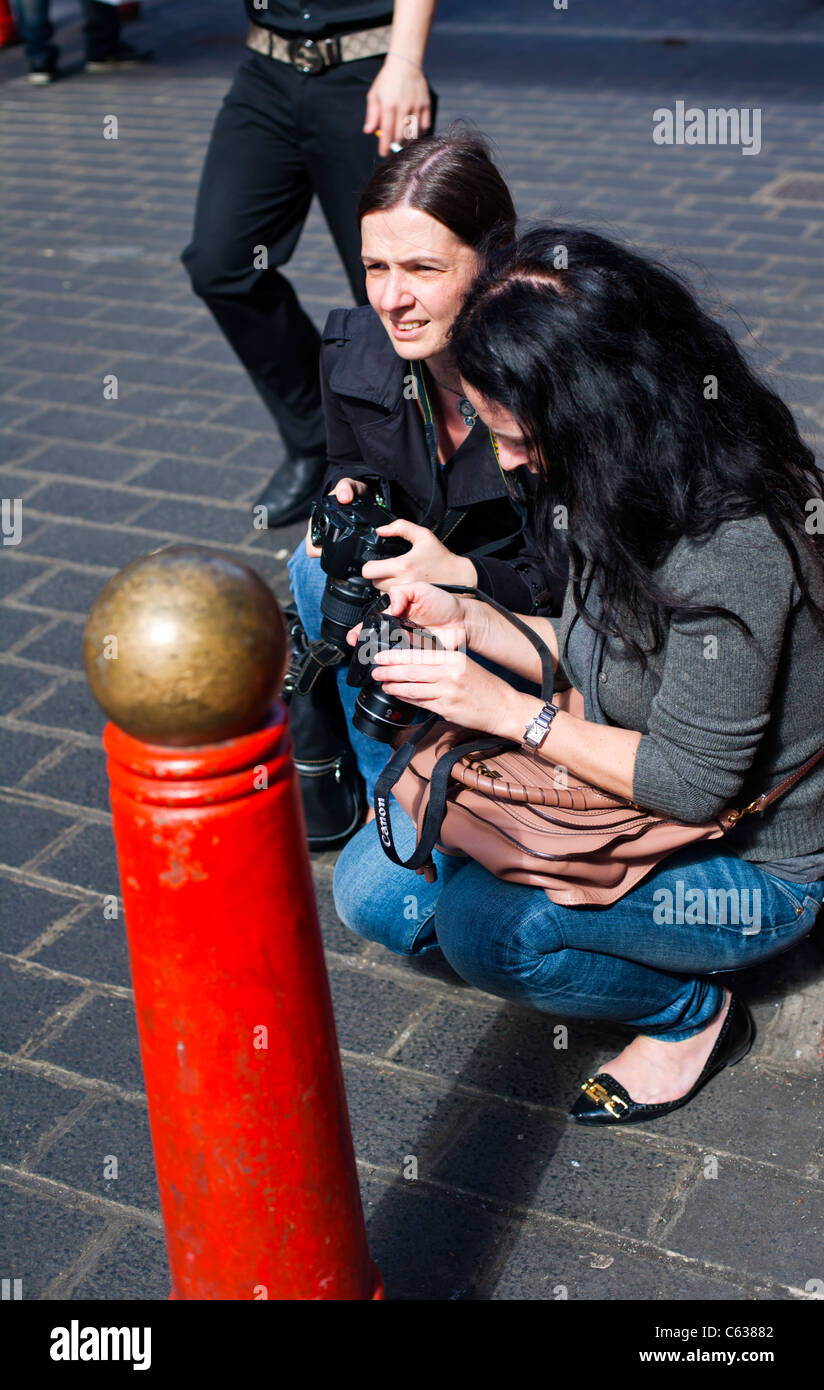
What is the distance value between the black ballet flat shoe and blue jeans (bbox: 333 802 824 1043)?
3.0 inches

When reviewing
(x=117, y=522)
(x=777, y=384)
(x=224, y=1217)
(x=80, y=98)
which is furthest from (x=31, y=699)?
(x=80, y=98)

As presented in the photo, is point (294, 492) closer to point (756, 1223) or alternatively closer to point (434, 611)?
point (434, 611)

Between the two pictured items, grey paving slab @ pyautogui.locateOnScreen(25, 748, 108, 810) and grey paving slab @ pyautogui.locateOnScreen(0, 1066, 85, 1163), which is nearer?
grey paving slab @ pyautogui.locateOnScreen(0, 1066, 85, 1163)

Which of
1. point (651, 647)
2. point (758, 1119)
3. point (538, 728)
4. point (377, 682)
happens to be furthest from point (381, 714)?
point (758, 1119)

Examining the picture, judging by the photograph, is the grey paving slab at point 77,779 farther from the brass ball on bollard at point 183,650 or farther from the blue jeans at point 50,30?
the blue jeans at point 50,30

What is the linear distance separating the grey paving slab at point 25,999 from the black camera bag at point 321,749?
0.61m

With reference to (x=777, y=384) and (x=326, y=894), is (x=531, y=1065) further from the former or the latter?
(x=777, y=384)

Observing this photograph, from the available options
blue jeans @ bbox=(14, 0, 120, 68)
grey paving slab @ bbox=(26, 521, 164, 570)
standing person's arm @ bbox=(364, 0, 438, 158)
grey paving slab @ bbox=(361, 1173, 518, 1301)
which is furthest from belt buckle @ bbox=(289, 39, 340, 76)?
blue jeans @ bbox=(14, 0, 120, 68)

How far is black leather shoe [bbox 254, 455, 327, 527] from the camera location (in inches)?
167

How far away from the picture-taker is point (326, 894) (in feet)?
9.66

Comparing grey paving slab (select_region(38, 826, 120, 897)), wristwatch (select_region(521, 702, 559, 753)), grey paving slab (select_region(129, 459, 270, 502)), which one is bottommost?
grey paving slab (select_region(38, 826, 120, 897))

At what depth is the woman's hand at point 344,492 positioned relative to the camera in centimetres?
279

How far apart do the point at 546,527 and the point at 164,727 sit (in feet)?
3.58

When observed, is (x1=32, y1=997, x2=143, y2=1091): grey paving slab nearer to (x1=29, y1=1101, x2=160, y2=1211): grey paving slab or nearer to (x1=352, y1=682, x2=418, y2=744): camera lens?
(x1=29, y1=1101, x2=160, y2=1211): grey paving slab
